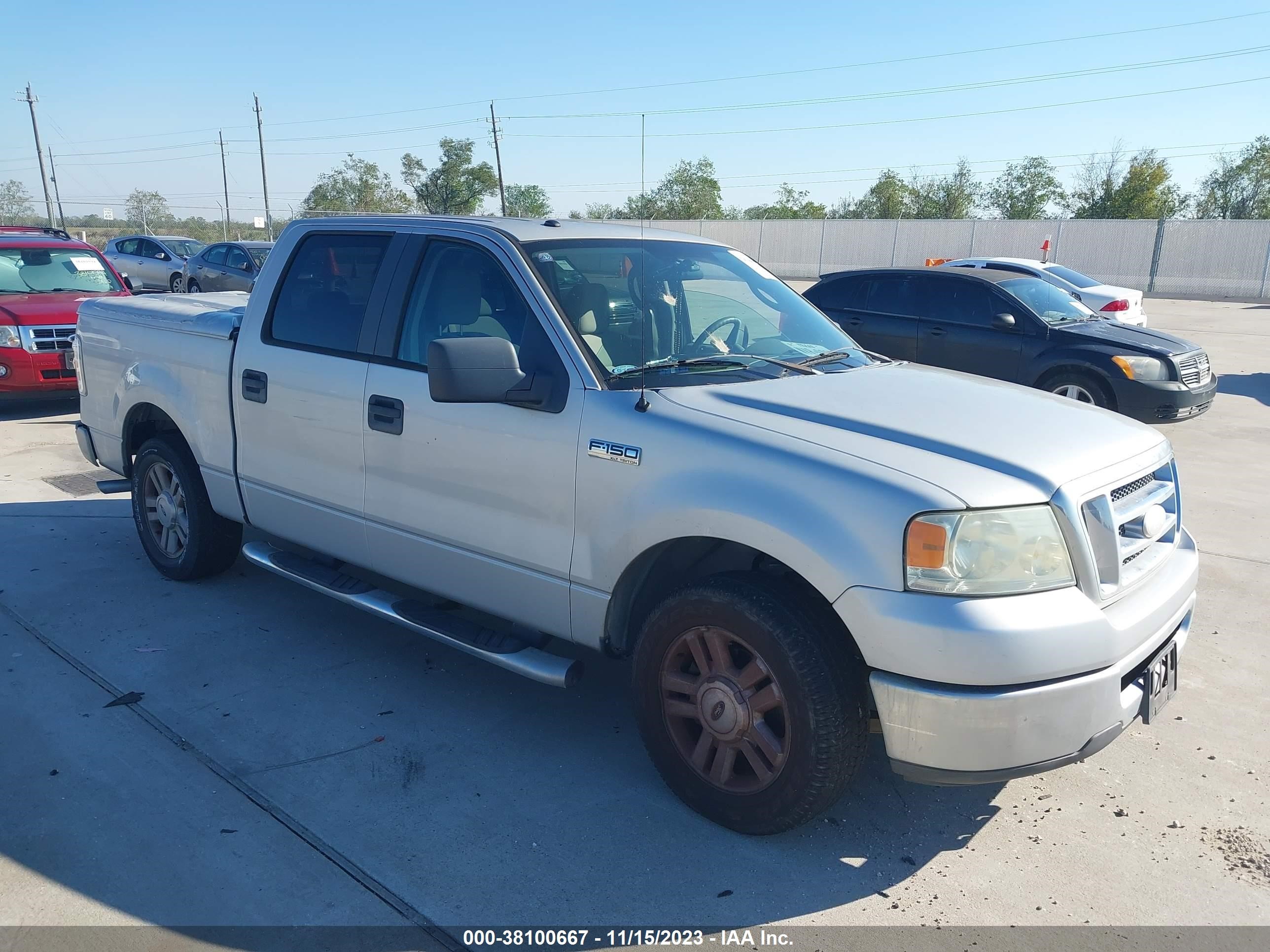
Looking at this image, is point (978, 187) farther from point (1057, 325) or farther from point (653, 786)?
point (653, 786)

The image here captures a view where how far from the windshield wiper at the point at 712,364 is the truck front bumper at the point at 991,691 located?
1.22 m

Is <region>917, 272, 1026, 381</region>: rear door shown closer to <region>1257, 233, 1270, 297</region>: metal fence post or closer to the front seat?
the front seat

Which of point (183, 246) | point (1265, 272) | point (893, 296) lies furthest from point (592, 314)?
point (1265, 272)

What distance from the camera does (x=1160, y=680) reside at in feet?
10.3

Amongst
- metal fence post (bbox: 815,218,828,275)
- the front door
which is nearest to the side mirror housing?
the front door

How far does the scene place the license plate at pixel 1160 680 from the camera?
10.1 ft

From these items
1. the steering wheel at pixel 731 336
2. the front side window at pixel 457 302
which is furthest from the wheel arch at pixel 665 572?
the front side window at pixel 457 302

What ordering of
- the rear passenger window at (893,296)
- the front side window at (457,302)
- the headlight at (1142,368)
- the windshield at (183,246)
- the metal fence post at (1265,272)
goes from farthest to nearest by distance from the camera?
the metal fence post at (1265,272), the windshield at (183,246), the rear passenger window at (893,296), the headlight at (1142,368), the front side window at (457,302)

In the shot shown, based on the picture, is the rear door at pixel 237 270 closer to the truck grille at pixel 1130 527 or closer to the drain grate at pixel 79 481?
the drain grate at pixel 79 481

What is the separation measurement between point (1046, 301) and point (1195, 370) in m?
1.62

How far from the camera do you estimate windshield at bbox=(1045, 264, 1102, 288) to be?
17594 mm

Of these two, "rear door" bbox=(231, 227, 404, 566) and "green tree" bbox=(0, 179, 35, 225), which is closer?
"rear door" bbox=(231, 227, 404, 566)

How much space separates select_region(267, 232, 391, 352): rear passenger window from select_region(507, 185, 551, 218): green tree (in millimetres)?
3026

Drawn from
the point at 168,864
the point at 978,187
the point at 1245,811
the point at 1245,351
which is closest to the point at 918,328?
the point at 1245,811
